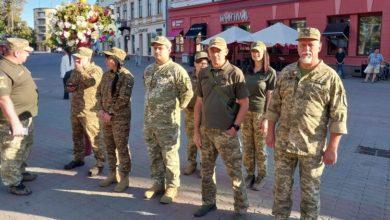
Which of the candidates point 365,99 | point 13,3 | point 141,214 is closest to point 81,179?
point 141,214

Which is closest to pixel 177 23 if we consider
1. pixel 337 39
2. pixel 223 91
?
pixel 337 39

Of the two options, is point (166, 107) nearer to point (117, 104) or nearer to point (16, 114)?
point (117, 104)

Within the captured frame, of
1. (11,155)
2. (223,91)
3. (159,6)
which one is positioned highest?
(159,6)

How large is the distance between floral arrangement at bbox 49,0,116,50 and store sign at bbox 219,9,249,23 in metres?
22.4

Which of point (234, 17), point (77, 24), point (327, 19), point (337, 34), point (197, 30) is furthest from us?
point (197, 30)

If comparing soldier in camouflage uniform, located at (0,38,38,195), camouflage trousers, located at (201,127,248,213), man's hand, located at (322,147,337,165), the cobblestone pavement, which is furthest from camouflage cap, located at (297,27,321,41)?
soldier in camouflage uniform, located at (0,38,38,195)

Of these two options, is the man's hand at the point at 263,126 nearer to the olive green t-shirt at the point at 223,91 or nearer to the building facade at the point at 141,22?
the olive green t-shirt at the point at 223,91

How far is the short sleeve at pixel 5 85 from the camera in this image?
4590 mm

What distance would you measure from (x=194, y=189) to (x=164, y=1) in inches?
1383

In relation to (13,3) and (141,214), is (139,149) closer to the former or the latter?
(141,214)

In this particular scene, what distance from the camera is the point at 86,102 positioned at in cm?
578

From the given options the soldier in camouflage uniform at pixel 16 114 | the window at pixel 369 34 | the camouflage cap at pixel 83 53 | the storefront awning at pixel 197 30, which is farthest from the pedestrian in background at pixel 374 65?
the soldier in camouflage uniform at pixel 16 114

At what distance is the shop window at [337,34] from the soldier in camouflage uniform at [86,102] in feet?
59.6

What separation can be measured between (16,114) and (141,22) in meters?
40.6
